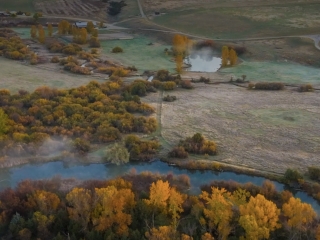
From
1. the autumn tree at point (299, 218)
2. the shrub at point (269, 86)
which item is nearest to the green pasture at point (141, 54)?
the shrub at point (269, 86)

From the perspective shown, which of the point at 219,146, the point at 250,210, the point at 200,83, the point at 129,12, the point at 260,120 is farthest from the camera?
the point at 129,12

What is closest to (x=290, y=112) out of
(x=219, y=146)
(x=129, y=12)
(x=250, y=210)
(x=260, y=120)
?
(x=260, y=120)

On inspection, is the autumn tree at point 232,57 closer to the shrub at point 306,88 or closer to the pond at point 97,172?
the shrub at point 306,88

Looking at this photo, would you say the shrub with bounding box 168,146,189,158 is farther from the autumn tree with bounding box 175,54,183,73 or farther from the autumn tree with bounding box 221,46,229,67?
the autumn tree with bounding box 221,46,229,67

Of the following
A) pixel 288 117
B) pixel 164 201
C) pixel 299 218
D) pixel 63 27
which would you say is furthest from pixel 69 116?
pixel 63 27

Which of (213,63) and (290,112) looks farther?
(213,63)

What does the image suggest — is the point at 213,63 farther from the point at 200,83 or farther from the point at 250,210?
the point at 250,210
